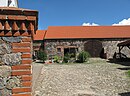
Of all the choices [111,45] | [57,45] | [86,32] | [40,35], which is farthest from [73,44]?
[40,35]

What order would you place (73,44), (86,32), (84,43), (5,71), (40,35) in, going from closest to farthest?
(5,71) < (73,44) < (84,43) < (86,32) < (40,35)

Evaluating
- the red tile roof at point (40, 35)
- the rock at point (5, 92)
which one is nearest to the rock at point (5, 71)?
the rock at point (5, 92)

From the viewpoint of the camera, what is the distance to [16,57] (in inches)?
157

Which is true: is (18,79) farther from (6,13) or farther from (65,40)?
(65,40)

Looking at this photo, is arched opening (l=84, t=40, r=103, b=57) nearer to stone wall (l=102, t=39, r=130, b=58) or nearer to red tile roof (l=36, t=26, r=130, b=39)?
stone wall (l=102, t=39, r=130, b=58)

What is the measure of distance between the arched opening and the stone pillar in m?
26.2

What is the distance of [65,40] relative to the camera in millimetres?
29875

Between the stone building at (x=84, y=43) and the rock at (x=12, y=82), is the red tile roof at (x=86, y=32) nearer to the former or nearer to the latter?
the stone building at (x=84, y=43)

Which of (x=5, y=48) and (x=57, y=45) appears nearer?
(x=5, y=48)

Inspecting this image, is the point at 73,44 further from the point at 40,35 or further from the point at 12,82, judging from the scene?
the point at 12,82

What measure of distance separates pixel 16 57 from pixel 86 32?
92.1 feet

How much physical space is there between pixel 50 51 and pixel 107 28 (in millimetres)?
9770

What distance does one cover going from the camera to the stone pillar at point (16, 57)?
3.94 m

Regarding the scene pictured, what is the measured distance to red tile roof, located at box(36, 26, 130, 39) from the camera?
30344mm
